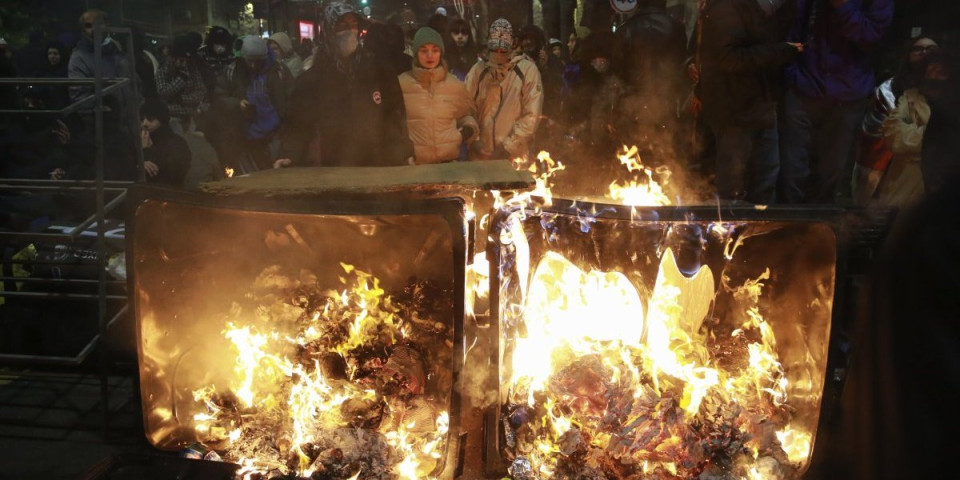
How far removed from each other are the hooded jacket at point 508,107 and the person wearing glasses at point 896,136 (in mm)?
3605

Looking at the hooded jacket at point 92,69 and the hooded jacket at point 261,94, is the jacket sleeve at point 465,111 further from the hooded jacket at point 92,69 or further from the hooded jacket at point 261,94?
the hooded jacket at point 92,69

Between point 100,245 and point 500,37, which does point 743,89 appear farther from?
point 100,245

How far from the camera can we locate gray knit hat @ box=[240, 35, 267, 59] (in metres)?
7.99

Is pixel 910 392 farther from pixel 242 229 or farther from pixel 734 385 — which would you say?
pixel 242 229

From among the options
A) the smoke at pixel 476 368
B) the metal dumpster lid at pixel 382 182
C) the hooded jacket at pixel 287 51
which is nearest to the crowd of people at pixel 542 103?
the hooded jacket at pixel 287 51

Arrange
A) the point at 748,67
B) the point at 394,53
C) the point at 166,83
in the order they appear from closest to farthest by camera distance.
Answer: the point at 748,67, the point at 394,53, the point at 166,83

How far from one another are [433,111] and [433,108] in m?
0.03

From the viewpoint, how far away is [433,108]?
249 inches

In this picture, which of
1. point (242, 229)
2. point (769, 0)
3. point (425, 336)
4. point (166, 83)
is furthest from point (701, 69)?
point (166, 83)

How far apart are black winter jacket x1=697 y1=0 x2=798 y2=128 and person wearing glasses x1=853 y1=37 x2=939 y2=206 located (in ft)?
6.02

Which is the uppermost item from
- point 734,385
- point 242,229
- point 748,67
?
point 748,67

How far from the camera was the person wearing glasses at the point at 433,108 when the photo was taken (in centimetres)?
629

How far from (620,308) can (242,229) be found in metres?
2.39

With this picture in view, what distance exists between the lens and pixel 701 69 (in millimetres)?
5809
